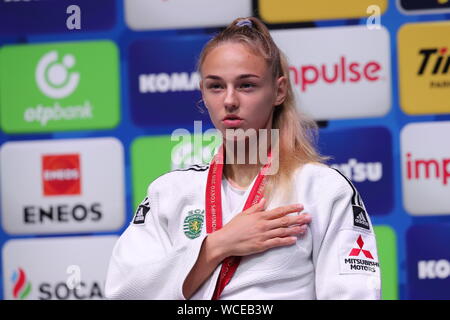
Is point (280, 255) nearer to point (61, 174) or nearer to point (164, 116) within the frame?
point (164, 116)

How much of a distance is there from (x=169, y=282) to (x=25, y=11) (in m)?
1.52

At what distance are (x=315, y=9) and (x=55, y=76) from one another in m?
1.01

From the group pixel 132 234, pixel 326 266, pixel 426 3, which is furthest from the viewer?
pixel 426 3

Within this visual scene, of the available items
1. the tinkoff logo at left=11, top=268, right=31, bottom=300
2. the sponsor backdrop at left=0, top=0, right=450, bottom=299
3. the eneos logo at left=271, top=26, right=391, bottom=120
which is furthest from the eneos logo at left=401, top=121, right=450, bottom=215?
the tinkoff logo at left=11, top=268, right=31, bottom=300

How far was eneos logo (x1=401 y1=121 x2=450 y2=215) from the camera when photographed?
2469 mm

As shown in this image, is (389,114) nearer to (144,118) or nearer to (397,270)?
(397,270)

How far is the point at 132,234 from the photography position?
5.43 ft

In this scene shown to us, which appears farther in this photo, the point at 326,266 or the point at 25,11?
the point at 25,11

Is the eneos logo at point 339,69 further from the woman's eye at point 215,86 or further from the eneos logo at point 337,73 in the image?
the woman's eye at point 215,86

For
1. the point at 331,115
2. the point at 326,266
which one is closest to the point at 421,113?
the point at 331,115

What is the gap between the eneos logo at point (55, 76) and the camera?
2582 mm

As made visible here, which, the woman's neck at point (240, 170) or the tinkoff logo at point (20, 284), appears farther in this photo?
the tinkoff logo at point (20, 284)

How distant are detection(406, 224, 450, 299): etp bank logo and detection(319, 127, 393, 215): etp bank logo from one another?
205mm

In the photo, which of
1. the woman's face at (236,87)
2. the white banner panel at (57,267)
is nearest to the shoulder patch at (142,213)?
the woman's face at (236,87)
